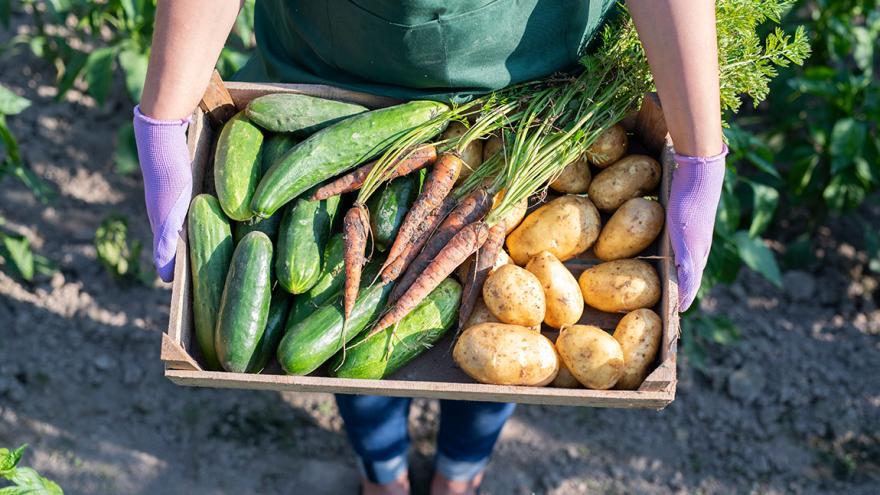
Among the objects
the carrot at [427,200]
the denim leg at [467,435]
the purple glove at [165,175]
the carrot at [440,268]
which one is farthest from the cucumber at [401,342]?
the denim leg at [467,435]

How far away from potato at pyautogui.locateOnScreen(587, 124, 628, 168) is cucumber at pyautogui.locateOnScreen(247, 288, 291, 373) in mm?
894

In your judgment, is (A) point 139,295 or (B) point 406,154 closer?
(B) point 406,154

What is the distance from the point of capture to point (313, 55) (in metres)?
→ 2.32

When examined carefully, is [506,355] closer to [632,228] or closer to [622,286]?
[622,286]

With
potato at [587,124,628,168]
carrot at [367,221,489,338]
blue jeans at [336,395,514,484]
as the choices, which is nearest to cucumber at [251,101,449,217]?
A: carrot at [367,221,489,338]

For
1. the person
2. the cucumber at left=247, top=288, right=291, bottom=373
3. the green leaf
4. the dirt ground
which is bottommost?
the dirt ground

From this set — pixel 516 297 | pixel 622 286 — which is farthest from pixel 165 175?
pixel 622 286

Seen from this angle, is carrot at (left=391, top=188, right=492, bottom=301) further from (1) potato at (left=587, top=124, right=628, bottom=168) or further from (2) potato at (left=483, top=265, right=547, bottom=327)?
(1) potato at (left=587, top=124, right=628, bottom=168)

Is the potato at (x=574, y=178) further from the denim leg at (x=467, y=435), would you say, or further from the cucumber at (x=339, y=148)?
the denim leg at (x=467, y=435)

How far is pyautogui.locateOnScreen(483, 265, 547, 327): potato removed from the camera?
2.01 m

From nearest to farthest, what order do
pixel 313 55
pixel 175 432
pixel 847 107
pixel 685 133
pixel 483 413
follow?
pixel 685 133 → pixel 313 55 → pixel 483 413 → pixel 175 432 → pixel 847 107

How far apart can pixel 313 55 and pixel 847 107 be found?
248 centimetres

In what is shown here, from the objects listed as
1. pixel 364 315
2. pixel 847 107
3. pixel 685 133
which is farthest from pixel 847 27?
pixel 364 315

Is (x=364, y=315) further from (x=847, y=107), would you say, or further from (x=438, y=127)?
(x=847, y=107)
